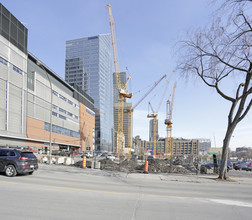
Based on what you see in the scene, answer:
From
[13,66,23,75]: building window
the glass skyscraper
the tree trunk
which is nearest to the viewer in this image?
the tree trunk

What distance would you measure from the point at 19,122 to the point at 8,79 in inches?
400

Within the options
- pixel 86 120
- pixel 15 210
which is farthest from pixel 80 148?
pixel 15 210

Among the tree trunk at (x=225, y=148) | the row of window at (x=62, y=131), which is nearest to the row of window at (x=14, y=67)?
the row of window at (x=62, y=131)

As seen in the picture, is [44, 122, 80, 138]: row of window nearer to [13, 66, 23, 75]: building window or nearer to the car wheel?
[13, 66, 23, 75]: building window

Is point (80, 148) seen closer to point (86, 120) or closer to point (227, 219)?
point (86, 120)

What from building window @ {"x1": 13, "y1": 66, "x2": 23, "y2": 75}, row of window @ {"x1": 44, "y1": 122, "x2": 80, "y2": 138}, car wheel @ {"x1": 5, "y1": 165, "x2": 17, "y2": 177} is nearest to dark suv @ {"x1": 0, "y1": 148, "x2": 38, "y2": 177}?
car wheel @ {"x1": 5, "y1": 165, "x2": 17, "y2": 177}

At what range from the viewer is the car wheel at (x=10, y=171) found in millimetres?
12884

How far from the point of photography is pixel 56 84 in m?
73.7

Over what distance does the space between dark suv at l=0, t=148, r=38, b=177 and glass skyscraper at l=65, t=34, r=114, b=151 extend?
113837mm

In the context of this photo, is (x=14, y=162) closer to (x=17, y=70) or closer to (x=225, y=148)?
(x=225, y=148)

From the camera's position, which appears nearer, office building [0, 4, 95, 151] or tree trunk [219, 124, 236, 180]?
tree trunk [219, 124, 236, 180]

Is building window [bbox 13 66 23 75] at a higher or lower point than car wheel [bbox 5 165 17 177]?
higher

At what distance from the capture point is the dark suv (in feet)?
42.5

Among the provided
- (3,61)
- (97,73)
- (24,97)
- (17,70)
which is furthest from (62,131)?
(97,73)
